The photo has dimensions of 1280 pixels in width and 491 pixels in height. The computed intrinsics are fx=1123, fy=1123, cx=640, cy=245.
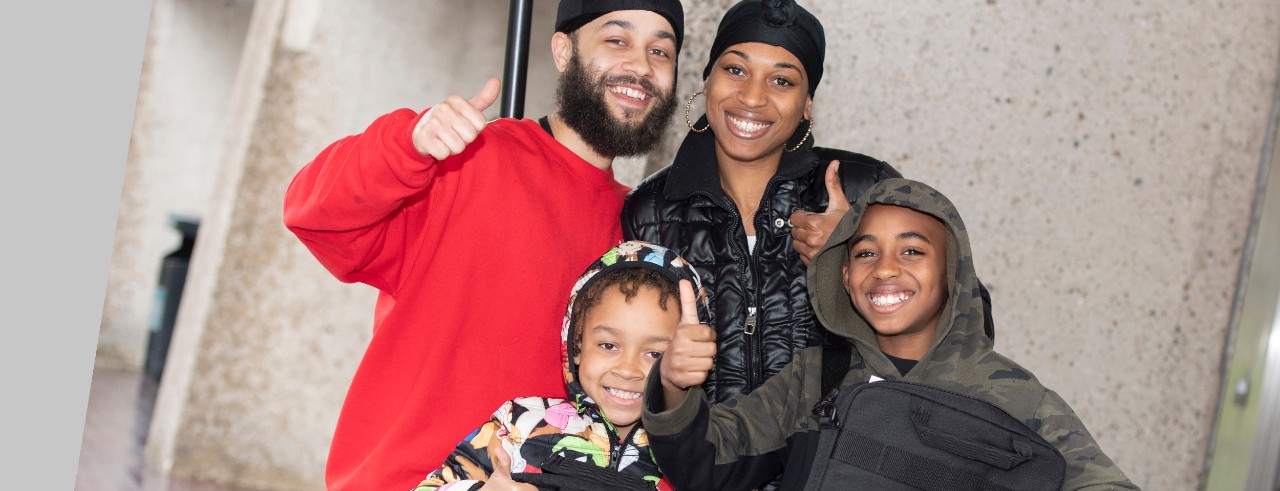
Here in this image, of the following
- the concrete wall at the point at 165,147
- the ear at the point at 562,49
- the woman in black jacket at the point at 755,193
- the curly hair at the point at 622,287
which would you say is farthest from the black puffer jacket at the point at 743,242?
the concrete wall at the point at 165,147

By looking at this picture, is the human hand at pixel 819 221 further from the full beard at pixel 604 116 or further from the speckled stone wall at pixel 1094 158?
the speckled stone wall at pixel 1094 158

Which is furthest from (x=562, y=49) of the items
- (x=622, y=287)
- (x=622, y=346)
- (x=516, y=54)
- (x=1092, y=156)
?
(x=1092, y=156)

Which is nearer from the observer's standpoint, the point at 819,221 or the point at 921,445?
the point at 921,445

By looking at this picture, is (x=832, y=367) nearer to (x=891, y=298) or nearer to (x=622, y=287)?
(x=891, y=298)

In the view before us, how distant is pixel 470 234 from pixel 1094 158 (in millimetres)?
2196

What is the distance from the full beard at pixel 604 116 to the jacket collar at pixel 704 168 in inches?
3.7

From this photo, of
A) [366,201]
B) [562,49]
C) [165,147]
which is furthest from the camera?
[165,147]

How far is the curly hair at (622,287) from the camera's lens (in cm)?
234

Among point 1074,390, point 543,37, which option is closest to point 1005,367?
point 1074,390

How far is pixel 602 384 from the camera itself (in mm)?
2291

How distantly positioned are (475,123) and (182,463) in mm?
4305

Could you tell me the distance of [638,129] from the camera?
2.66 metres

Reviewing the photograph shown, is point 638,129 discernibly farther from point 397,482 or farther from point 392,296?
point 397,482

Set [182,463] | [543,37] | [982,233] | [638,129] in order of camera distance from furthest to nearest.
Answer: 1. [543,37]
2. [182,463]
3. [982,233]
4. [638,129]
